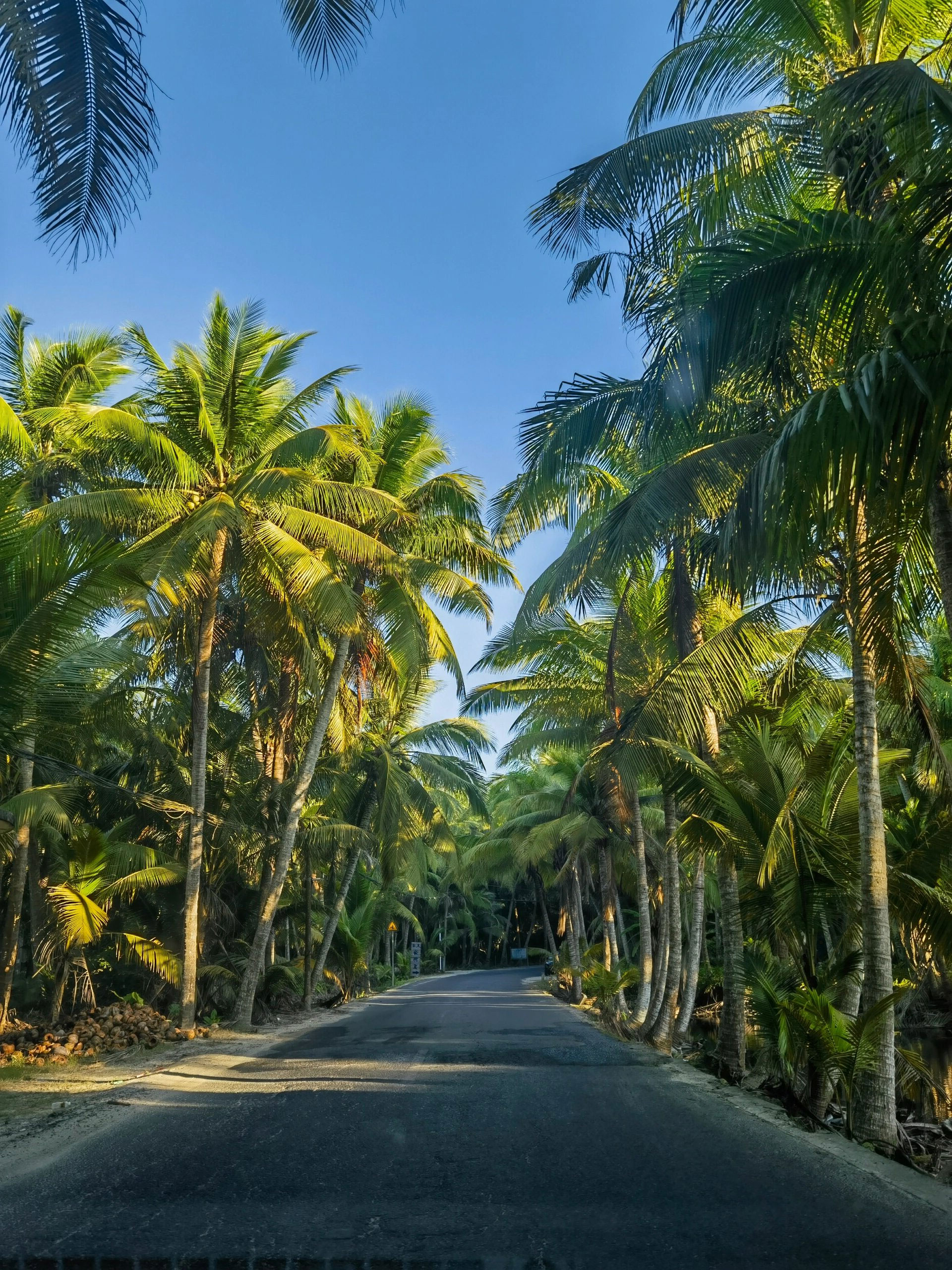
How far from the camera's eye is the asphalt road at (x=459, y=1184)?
3975mm

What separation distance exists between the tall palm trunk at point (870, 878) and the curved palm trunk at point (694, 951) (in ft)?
20.9

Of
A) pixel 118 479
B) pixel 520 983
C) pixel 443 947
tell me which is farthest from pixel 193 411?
pixel 443 947

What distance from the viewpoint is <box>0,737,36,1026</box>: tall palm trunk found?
13.2m

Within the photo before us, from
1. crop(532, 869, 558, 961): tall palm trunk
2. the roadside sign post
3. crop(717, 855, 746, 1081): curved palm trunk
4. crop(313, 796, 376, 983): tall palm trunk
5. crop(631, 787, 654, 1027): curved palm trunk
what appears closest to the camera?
crop(717, 855, 746, 1081): curved palm trunk

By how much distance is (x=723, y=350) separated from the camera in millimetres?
6461

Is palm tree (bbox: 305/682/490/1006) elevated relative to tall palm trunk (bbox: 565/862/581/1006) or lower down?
elevated

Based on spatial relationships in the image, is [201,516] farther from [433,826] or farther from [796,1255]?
[433,826]

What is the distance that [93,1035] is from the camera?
12.8 m

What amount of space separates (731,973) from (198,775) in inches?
325

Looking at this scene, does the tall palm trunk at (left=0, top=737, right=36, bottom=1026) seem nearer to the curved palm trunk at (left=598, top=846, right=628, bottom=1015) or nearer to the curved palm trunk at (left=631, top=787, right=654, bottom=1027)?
the curved palm trunk at (left=631, top=787, right=654, bottom=1027)

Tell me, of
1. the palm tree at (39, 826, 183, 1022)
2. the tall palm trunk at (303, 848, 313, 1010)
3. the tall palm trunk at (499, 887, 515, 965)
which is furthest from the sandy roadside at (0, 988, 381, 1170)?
the tall palm trunk at (499, 887, 515, 965)

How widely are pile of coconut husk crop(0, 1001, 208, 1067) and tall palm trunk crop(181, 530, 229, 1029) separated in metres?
0.38

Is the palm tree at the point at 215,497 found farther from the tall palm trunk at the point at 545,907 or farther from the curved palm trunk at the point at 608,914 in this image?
the tall palm trunk at the point at 545,907

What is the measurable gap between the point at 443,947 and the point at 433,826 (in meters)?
33.8
